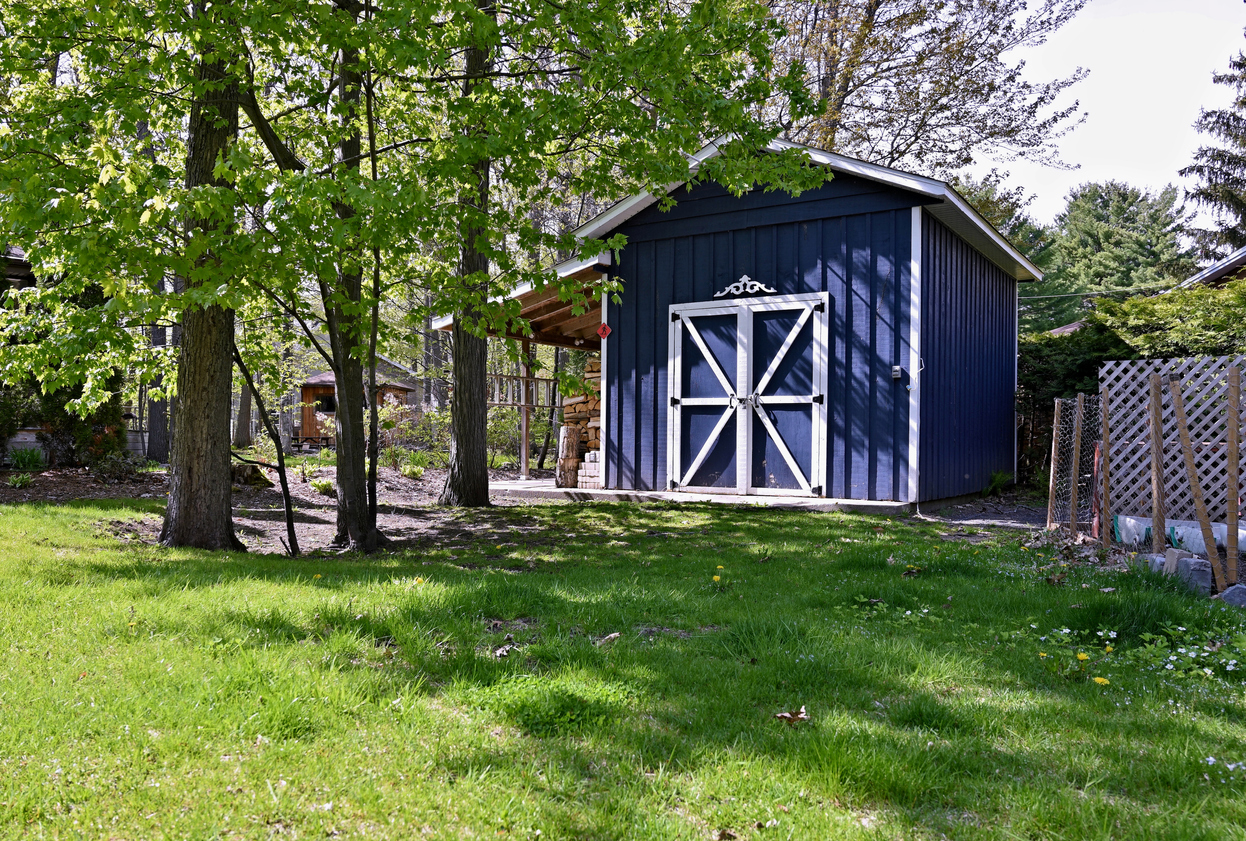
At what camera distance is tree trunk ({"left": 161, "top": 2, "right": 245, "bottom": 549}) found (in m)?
6.56

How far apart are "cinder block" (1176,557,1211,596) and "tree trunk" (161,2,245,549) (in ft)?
23.3

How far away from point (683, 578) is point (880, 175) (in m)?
6.58

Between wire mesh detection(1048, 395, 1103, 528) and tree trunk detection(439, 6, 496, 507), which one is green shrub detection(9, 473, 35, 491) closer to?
tree trunk detection(439, 6, 496, 507)

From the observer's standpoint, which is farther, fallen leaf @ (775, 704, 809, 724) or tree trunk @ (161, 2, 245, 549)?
tree trunk @ (161, 2, 245, 549)

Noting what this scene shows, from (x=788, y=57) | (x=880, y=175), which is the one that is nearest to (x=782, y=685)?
(x=880, y=175)

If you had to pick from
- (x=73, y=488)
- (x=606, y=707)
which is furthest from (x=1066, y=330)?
(x=606, y=707)

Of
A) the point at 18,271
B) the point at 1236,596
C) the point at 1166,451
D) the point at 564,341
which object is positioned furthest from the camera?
the point at 564,341

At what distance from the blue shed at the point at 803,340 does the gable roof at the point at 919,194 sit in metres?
0.03

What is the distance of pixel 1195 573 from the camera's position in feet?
16.2

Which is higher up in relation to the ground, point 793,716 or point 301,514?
point 793,716

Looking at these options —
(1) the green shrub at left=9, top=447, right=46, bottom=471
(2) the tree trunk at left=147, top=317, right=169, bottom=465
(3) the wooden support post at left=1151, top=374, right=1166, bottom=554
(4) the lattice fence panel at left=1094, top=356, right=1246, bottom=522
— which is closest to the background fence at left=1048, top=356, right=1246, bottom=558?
(4) the lattice fence panel at left=1094, top=356, right=1246, bottom=522

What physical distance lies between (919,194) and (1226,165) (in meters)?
23.9

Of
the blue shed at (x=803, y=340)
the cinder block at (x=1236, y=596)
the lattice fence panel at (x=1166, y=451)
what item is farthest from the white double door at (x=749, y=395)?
the cinder block at (x=1236, y=596)

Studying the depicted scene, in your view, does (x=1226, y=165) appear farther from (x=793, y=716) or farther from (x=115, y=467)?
(x=115, y=467)
